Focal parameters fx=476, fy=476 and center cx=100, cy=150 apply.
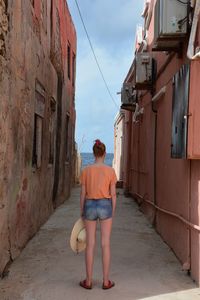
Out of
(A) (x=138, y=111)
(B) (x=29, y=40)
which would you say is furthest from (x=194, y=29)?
(A) (x=138, y=111)

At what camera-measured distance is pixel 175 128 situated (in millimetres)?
6945

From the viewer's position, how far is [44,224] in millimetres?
10609

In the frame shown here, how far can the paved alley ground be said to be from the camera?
549cm

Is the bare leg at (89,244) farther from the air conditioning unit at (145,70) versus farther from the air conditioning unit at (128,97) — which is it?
the air conditioning unit at (128,97)

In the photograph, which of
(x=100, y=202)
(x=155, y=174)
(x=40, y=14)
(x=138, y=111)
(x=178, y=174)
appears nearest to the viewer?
(x=100, y=202)

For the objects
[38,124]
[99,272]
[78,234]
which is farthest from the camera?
[38,124]

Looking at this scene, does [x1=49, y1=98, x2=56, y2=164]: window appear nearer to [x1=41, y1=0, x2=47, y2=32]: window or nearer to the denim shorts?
[x1=41, y1=0, x2=47, y2=32]: window

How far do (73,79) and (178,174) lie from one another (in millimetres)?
11719

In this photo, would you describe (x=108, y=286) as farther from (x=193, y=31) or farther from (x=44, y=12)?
(x=44, y=12)

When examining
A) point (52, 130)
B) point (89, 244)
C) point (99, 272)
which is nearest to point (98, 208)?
point (89, 244)

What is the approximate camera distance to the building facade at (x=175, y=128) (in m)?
5.93

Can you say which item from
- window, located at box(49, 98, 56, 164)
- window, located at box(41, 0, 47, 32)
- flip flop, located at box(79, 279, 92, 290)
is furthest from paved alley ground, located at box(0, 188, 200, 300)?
window, located at box(41, 0, 47, 32)

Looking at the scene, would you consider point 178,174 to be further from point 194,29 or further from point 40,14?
point 40,14

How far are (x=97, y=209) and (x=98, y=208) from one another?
0.06 feet
